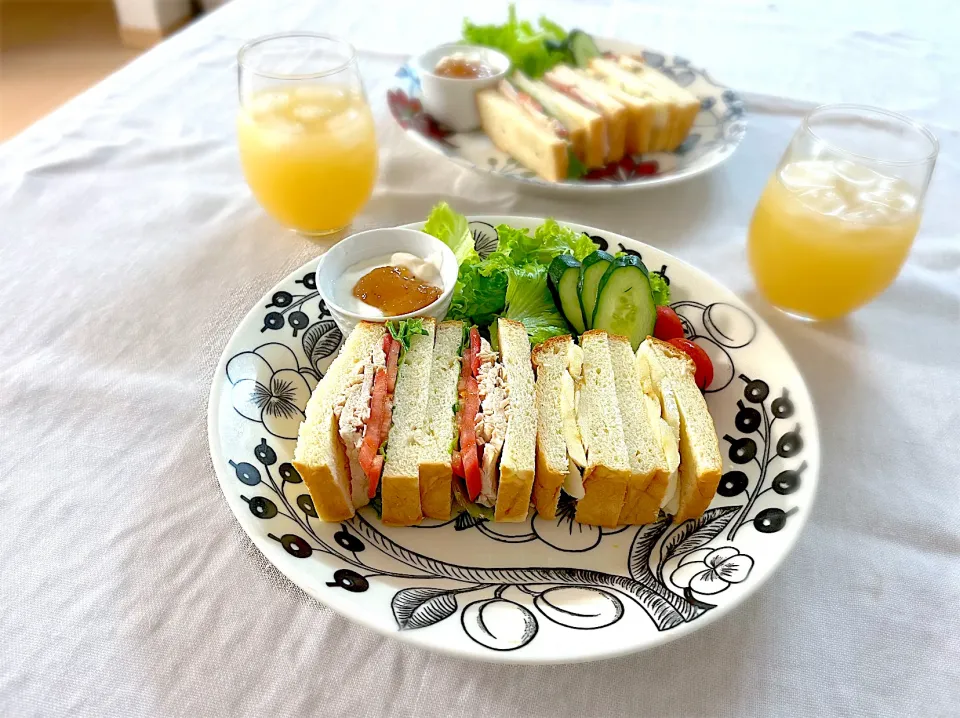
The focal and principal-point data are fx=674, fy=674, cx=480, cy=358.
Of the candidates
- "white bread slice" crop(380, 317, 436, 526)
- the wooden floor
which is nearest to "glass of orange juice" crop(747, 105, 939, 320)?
"white bread slice" crop(380, 317, 436, 526)

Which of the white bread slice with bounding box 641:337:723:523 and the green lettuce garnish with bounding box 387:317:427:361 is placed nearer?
the white bread slice with bounding box 641:337:723:523

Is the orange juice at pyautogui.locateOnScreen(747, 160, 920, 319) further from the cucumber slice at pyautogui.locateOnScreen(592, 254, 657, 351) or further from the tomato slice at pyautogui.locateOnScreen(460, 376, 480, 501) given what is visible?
the tomato slice at pyautogui.locateOnScreen(460, 376, 480, 501)

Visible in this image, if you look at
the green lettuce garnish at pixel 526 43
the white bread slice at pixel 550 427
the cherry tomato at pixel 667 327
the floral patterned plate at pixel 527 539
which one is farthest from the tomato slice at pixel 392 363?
the green lettuce garnish at pixel 526 43

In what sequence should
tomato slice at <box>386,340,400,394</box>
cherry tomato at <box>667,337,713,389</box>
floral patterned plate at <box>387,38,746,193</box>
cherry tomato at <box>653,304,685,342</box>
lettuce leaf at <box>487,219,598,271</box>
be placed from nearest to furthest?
tomato slice at <box>386,340,400,394</box>, cherry tomato at <box>667,337,713,389</box>, cherry tomato at <box>653,304,685,342</box>, lettuce leaf at <box>487,219,598,271</box>, floral patterned plate at <box>387,38,746,193</box>

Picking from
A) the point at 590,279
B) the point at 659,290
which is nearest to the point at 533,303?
the point at 590,279

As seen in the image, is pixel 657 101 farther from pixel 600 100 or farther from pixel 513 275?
pixel 513 275

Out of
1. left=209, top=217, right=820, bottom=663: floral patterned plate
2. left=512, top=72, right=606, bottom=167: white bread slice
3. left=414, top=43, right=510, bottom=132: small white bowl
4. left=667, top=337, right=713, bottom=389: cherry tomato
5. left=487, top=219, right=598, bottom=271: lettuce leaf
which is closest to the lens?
left=209, top=217, right=820, bottom=663: floral patterned plate
